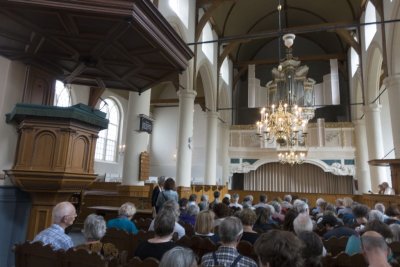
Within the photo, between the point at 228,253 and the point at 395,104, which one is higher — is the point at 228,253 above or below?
below

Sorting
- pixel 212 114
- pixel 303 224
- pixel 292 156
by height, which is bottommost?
pixel 303 224

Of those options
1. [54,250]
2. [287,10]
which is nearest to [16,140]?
[54,250]

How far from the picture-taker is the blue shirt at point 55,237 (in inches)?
90.7

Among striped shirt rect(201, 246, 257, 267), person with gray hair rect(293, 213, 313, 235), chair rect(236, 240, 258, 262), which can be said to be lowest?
chair rect(236, 240, 258, 262)

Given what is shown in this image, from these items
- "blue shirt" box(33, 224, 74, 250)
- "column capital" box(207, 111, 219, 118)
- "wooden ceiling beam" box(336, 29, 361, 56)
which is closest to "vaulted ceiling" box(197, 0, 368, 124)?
"wooden ceiling beam" box(336, 29, 361, 56)

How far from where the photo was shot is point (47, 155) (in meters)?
3.05

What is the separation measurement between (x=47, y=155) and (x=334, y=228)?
129 inches

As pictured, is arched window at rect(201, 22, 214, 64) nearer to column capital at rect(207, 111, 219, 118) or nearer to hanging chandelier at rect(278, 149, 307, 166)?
column capital at rect(207, 111, 219, 118)

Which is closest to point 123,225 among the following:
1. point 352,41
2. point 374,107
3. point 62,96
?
point 62,96

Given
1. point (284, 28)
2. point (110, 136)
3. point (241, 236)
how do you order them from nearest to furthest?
1. point (241, 236)
2. point (110, 136)
3. point (284, 28)

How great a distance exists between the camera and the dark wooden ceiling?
2.52 m

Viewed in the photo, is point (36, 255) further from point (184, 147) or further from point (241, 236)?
point (184, 147)

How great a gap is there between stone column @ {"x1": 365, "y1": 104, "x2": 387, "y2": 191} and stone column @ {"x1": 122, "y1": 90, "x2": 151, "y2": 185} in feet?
29.7

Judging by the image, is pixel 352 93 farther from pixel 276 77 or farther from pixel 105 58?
pixel 105 58
